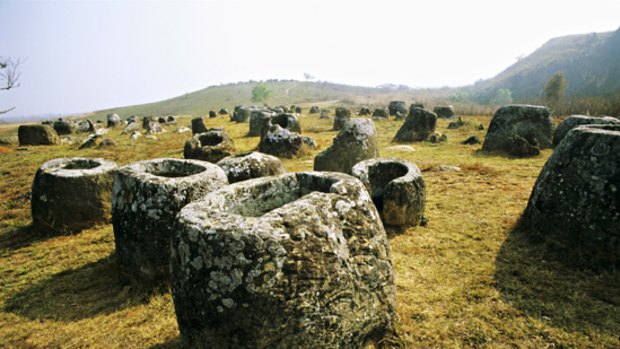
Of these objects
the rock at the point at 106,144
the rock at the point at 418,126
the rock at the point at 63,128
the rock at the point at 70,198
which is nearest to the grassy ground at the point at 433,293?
the rock at the point at 70,198

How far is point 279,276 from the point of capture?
263 cm

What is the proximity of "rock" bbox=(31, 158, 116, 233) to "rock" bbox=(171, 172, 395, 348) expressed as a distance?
5521mm

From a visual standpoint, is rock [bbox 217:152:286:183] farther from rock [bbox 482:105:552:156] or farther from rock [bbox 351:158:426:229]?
rock [bbox 482:105:552:156]

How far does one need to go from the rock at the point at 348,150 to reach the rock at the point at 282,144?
13.7 feet

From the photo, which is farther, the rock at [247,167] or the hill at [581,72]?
the hill at [581,72]

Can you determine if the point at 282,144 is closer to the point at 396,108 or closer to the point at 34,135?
the point at 34,135

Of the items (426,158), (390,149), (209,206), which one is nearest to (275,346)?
(209,206)

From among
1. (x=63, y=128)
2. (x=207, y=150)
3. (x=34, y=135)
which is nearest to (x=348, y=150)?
(x=207, y=150)

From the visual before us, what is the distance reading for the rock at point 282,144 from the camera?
1474 cm

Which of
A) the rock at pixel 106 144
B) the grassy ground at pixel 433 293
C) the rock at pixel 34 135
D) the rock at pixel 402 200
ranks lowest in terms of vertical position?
the grassy ground at pixel 433 293

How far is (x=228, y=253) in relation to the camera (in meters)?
2.60

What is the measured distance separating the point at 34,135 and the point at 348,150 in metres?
23.1

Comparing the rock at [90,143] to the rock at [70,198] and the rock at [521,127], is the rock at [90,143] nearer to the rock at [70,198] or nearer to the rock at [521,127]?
the rock at [70,198]

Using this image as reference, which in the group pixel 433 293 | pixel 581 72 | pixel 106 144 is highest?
pixel 581 72
